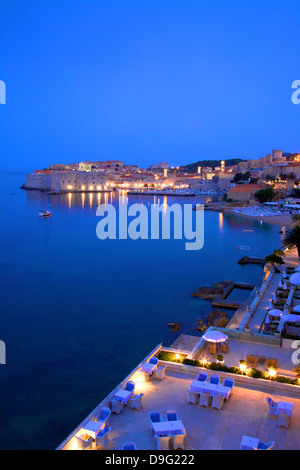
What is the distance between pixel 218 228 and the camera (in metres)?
27.2

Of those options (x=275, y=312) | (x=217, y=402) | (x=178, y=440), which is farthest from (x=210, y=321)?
(x=178, y=440)

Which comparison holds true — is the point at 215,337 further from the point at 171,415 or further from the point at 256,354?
the point at 171,415

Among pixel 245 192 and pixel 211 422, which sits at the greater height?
pixel 245 192

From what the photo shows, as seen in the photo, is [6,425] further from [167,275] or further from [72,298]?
[167,275]

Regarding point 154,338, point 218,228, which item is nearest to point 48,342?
point 154,338

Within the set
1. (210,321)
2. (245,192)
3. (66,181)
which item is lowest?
(210,321)

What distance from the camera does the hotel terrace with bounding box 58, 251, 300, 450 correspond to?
11.9 feet

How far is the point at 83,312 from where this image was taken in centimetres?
1021

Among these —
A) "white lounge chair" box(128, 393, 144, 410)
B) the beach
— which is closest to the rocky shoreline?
"white lounge chair" box(128, 393, 144, 410)

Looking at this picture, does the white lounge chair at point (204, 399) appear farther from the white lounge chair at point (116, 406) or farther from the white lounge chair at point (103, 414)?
the white lounge chair at point (103, 414)

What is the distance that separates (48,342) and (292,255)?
9.69 meters

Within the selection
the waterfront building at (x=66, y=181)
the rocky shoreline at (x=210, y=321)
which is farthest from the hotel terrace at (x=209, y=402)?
the waterfront building at (x=66, y=181)

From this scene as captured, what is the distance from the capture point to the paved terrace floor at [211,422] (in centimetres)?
363

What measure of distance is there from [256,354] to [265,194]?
3471 centimetres
